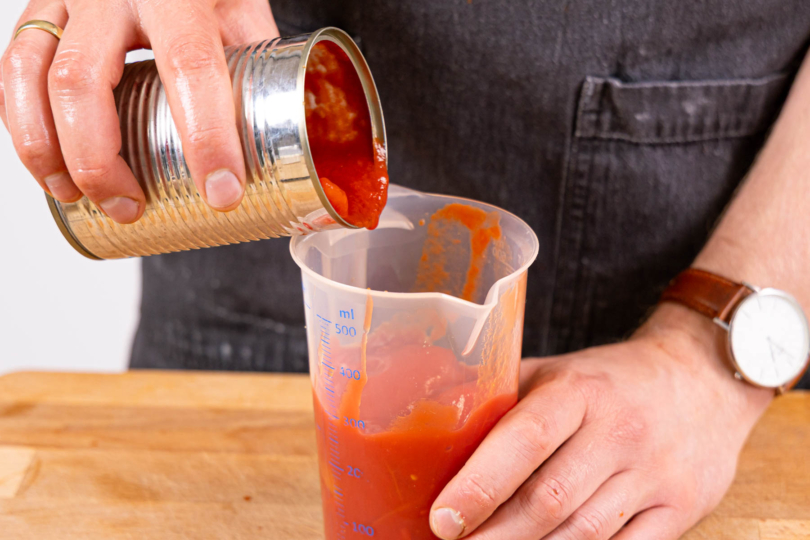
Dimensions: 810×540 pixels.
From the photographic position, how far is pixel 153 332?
137 cm

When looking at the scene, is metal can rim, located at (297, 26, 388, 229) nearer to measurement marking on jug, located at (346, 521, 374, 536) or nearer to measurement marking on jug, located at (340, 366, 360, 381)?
measurement marking on jug, located at (340, 366, 360, 381)

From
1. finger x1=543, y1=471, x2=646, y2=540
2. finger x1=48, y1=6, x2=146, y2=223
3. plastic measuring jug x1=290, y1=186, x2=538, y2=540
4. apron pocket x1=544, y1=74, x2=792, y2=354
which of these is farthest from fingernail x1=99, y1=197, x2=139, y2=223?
apron pocket x1=544, y1=74, x2=792, y2=354

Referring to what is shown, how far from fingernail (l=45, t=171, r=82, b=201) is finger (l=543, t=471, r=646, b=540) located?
571mm

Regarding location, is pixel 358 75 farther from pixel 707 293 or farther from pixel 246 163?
pixel 707 293

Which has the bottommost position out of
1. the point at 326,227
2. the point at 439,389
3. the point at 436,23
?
the point at 439,389

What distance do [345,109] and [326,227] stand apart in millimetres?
144

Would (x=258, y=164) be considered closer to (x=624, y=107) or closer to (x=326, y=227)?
(x=326, y=227)

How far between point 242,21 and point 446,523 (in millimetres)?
568

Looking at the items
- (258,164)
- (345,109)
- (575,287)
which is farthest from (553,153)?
(258,164)

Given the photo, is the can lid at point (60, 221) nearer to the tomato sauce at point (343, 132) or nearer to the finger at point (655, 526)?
the tomato sauce at point (343, 132)

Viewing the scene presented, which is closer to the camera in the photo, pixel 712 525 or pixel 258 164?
pixel 258 164

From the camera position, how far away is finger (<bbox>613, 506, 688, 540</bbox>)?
793mm

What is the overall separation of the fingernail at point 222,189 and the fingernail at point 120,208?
86 mm

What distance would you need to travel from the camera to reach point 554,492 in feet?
2.39
